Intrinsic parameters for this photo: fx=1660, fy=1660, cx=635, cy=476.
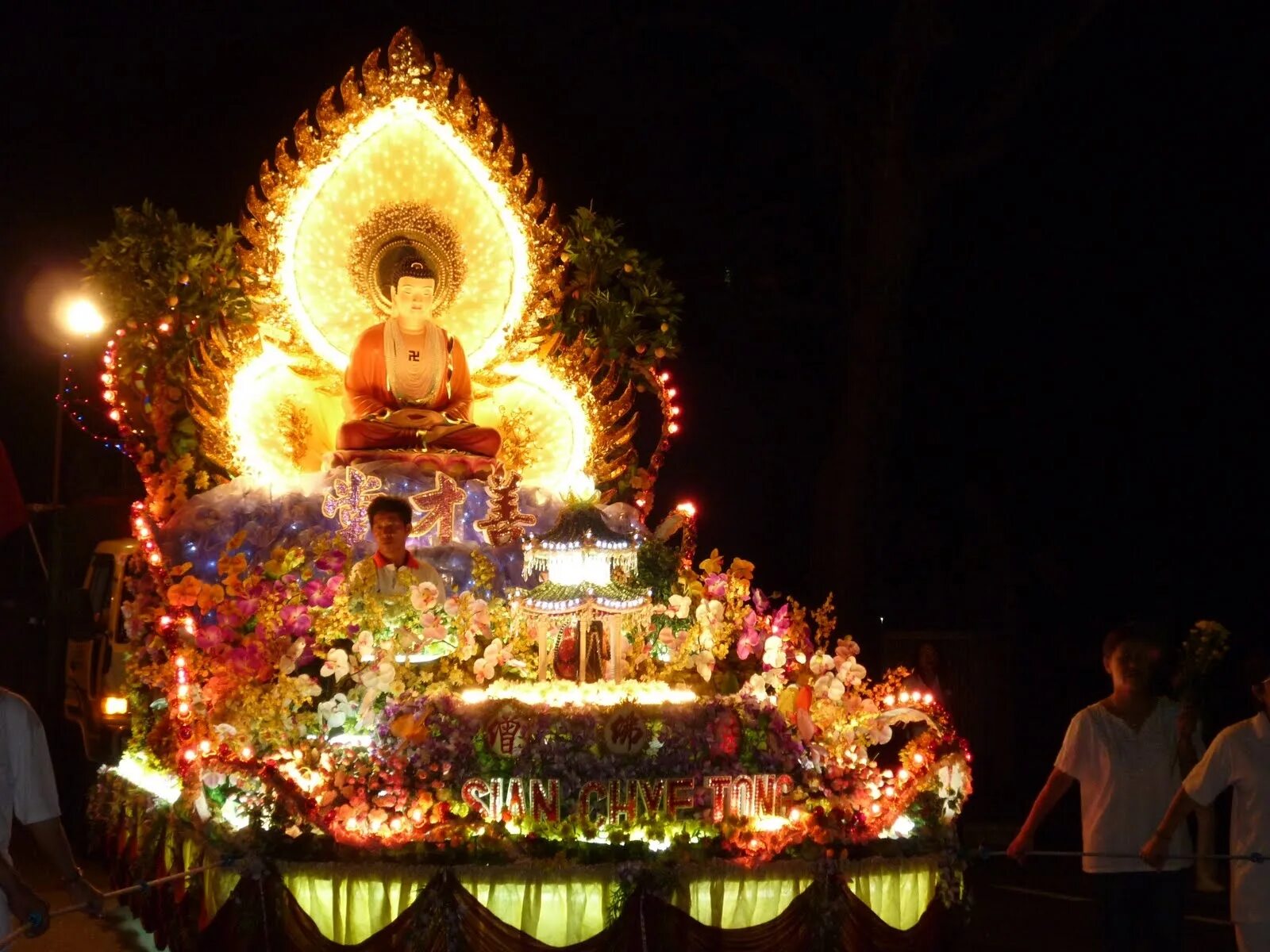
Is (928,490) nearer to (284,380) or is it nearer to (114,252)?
(284,380)

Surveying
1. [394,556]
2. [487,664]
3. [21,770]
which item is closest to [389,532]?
[394,556]

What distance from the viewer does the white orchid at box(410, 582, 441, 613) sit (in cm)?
979

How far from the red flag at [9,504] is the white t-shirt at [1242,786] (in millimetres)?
4774

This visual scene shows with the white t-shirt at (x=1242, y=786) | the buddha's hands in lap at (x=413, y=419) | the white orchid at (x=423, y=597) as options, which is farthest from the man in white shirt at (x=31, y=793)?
the buddha's hands in lap at (x=413, y=419)

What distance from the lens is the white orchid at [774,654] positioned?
9.89 metres

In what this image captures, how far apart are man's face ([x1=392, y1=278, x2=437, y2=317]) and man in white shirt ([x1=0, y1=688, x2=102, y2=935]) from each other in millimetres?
8296

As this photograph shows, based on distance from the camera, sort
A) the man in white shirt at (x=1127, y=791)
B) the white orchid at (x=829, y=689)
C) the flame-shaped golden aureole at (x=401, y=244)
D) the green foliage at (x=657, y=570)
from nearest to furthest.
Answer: the man in white shirt at (x=1127, y=791) → the white orchid at (x=829, y=689) → the green foliage at (x=657, y=570) → the flame-shaped golden aureole at (x=401, y=244)

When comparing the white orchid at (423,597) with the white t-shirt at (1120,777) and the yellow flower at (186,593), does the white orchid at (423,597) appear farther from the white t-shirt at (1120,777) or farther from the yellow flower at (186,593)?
the white t-shirt at (1120,777)

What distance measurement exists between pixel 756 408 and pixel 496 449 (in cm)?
846

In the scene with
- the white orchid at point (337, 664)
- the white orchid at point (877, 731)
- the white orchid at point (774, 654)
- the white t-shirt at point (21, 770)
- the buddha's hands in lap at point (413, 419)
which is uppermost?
the buddha's hands in lap at point (413, 419)

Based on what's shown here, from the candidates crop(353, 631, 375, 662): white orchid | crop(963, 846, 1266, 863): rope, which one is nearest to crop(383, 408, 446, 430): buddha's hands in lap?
crop(353, 631, 375, 662): white orchid

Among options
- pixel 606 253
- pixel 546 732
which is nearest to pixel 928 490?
pixel 606 253

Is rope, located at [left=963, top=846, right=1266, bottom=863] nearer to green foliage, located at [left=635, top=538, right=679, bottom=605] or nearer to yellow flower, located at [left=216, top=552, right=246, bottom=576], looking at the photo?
green foliage, located at [left=635, top=538, right=679, bottom=605]

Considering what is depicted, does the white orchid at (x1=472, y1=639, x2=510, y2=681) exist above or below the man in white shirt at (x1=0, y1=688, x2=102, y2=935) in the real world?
above
